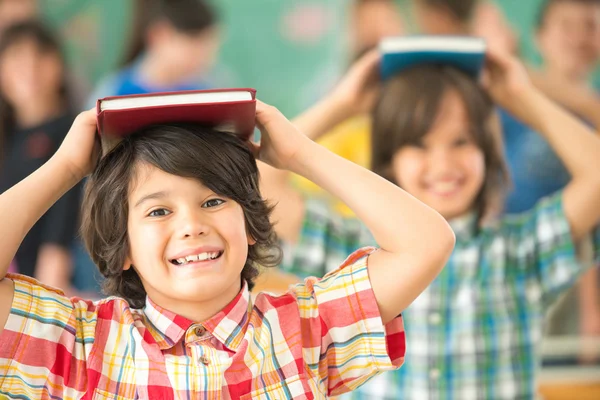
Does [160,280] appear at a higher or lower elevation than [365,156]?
lower

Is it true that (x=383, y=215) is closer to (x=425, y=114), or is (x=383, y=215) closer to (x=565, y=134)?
(x=425, y=114)

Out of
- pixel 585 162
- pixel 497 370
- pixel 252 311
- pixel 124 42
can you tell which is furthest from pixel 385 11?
pixel 252 311

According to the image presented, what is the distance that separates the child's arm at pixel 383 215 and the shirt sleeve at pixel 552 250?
0.52 m

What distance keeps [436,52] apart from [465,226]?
355mm

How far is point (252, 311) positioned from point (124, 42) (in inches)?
77.8

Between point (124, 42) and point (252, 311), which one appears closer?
point (252, 311)

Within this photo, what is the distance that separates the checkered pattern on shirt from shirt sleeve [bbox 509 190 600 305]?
1.84 ft

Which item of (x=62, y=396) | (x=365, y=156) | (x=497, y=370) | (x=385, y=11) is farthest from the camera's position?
(x=385, y=11)

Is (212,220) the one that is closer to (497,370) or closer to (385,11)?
(497,370)

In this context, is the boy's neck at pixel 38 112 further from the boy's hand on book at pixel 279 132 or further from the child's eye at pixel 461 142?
the boy's hand on book at pixel 279 132

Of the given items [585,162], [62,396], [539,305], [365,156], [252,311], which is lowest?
[62,396]

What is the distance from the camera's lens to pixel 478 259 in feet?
4.87

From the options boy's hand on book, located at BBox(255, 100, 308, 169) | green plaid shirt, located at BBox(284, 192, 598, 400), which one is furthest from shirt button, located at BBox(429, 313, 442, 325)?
boy's hand on book, located at BBox(255, 100, 308, 169)

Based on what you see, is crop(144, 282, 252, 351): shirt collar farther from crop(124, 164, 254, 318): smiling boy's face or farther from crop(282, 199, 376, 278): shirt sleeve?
crop(282, 199, 376, 278): shirt sleeve
